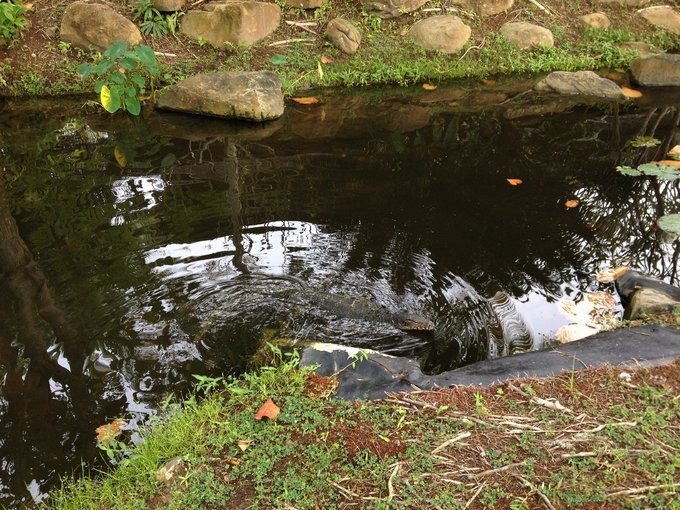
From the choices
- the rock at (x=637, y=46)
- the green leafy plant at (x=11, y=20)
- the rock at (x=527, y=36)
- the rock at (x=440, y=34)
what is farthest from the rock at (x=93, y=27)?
the rock at (x=637, y=46)

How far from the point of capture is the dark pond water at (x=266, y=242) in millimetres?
4008

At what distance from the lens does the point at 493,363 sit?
11.7 ft

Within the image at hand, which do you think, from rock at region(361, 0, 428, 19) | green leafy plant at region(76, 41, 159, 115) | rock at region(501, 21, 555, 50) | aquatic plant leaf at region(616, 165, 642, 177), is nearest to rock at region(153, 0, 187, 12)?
green leafy plant at region(76, 41, 159, 115)

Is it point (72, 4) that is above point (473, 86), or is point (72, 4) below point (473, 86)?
above

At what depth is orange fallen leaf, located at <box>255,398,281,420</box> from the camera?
3.08 metres

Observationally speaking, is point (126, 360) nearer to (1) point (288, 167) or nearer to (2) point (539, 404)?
(2) point (539, 404)

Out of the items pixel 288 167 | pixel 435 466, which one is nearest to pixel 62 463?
pixel 435 466

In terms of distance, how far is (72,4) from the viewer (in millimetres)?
9305

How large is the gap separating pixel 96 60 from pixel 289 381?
751cm

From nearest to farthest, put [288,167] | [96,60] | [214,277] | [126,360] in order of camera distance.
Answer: [126,360], [214,277], [288,167], [96,60]

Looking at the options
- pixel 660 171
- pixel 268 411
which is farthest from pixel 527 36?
pixel 268 411

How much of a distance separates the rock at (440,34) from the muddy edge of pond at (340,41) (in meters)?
0.02

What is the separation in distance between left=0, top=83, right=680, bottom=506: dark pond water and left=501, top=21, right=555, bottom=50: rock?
2.65 m

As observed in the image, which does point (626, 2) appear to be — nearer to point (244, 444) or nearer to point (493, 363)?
point (493, 363)
